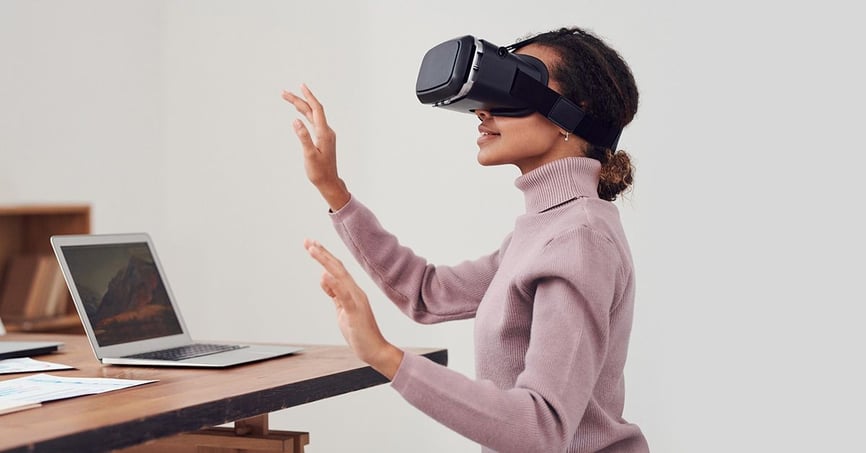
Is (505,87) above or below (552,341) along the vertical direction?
above

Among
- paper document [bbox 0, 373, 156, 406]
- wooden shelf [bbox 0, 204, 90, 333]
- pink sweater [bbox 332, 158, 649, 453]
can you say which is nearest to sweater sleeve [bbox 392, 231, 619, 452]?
pink sweater [bbox 332, 158, 649, 453]

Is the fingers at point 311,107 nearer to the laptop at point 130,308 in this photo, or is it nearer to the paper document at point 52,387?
the laptop at point 130,308

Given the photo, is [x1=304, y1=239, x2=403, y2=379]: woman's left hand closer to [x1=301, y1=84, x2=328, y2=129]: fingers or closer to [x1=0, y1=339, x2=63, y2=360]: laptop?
[x1=301, y1=84, x2=328, y2=129]: fingers

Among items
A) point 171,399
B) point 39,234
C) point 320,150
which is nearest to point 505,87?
point 320,150

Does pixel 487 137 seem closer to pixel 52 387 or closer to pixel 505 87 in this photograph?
pixel 505 87

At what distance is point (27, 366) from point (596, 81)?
1.14 metres

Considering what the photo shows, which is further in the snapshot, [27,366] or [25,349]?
[25,349]

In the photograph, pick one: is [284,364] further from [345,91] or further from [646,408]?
[345,91]

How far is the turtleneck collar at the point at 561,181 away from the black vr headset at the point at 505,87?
2.0 inches

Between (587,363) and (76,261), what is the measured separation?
1063 mm

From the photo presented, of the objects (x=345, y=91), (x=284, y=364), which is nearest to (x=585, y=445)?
(x=284, y=364)

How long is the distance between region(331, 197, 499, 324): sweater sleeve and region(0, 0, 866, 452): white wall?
3.98 ft

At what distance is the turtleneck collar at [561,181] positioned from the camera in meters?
1.64

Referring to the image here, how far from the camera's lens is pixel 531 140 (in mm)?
1675
